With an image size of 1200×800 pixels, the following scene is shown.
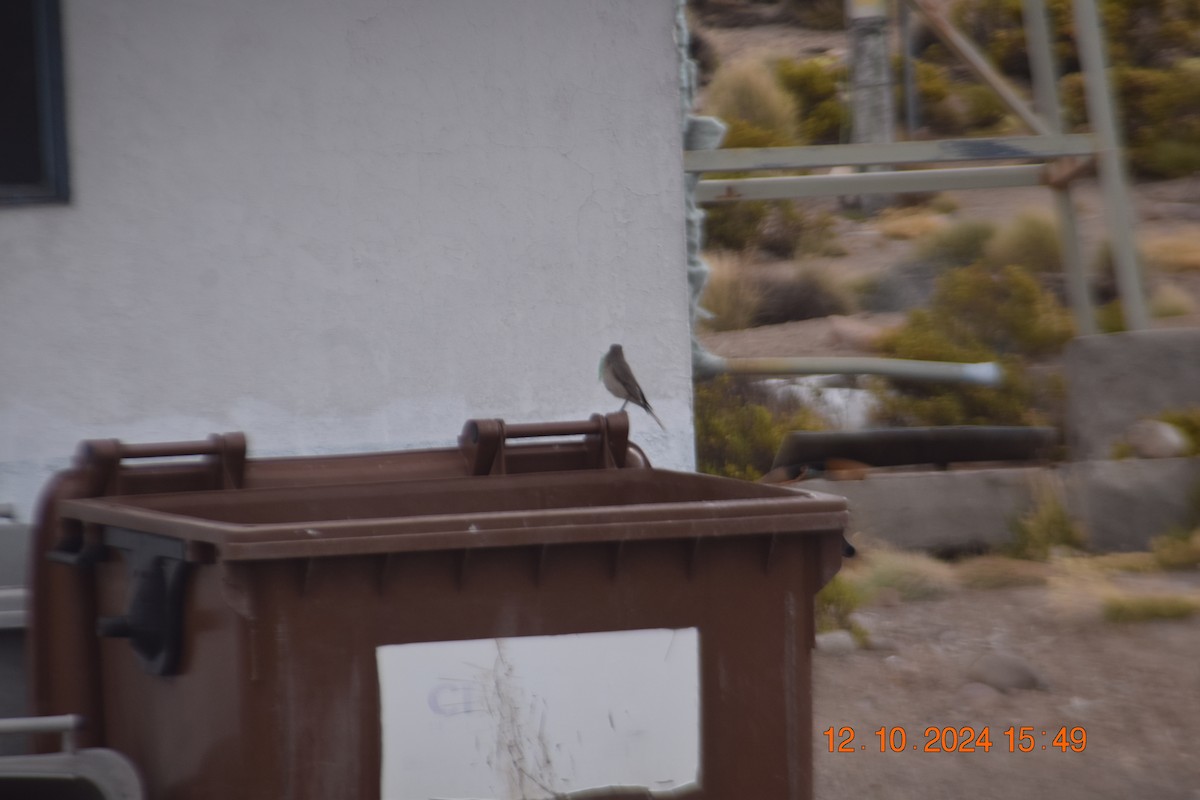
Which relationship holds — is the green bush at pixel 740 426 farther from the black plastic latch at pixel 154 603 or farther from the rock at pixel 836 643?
the black plastic latch at pixel 154 603

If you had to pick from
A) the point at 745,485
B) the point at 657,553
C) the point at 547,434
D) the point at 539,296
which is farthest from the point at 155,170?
the point at 657,553

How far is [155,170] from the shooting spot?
5.23 m

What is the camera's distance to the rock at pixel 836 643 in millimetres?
7109

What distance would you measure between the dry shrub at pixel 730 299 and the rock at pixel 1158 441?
26.9 feet

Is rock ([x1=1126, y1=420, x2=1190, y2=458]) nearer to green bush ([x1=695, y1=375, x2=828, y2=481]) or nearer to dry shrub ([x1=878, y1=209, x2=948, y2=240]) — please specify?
green bush ([x1=695, y1=375, x2=828, y2=481])

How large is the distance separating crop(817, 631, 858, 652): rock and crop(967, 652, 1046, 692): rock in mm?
748

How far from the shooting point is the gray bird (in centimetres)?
511

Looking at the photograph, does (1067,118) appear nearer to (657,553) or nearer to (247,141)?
(247,141)

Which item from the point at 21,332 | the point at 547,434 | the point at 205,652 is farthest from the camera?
the point at 21,332

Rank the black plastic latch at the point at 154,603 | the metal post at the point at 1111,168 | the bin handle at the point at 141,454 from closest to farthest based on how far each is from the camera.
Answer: the black plastic latch at the point at 154,603 < the bin handle at the point at 141,454 < the metal post at the point at 1111,168

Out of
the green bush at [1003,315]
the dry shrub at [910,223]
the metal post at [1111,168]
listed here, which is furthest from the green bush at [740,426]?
the dry shrub at [910,223]

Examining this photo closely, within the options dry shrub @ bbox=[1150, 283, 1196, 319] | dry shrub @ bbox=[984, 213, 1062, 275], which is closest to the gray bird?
dry shrub @ bbox=[1150, 283, 1196, 319]

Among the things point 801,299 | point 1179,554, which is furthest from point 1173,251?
point 1179,554

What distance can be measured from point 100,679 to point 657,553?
1.26 metres
